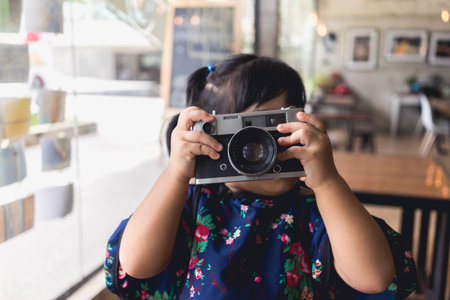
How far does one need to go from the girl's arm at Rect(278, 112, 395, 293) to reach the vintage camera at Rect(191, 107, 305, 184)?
2 centimetres

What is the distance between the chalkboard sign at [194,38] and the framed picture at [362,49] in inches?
228

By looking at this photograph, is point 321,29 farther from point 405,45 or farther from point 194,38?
point 194,38

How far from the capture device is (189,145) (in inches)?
27.8

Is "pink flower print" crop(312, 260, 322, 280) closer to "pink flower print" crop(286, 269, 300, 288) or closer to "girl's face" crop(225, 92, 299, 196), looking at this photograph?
"pink flower print" crop(286, 269, 300, 288)

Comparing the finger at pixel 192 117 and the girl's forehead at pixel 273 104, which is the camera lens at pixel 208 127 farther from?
the girl's forehead at pixel 273 104

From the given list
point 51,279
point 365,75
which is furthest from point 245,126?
point 365,75

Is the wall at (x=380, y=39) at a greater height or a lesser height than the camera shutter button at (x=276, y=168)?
greater

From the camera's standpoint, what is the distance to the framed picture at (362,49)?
25.6 ft

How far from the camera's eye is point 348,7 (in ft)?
25.5

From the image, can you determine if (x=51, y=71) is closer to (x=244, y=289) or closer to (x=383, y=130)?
(x=244, y=289)

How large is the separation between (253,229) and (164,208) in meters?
0.18

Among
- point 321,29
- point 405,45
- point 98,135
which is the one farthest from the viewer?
point 405,45

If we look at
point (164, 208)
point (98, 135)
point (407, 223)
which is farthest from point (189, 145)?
point (407, 223)

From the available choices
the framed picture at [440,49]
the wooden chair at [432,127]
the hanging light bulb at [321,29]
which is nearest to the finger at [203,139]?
the wooden chair at [432,127]
